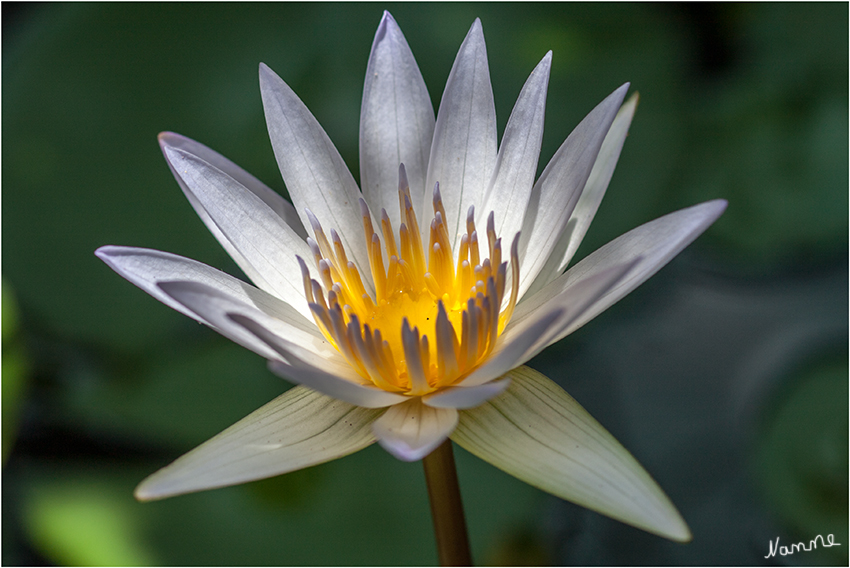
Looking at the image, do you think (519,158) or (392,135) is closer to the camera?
(519,158)

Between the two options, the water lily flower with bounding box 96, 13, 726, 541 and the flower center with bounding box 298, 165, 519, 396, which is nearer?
the water lily flower with bounding box 96, 13, 726, 541

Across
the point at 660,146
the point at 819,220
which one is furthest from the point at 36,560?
the point at 819,220

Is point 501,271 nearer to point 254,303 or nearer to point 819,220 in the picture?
point 254,303

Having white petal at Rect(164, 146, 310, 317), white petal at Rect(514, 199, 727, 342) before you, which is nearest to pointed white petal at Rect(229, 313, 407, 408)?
white petal at Rect(164, 146, 310, 317)

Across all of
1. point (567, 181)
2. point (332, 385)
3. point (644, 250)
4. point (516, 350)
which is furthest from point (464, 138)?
point (332, 385)

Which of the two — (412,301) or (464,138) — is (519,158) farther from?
(412,301)

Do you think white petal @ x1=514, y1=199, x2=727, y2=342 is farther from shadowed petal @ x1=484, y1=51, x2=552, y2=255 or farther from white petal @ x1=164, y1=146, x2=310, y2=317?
white petal @ x1=164, y1=146, x2=310, y2=317
